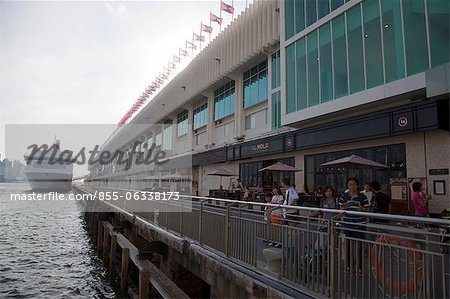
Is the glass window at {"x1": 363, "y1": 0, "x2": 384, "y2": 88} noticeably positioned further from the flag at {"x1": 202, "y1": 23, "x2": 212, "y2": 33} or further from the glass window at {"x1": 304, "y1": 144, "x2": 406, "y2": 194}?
the flag at {"x1": 202, "y1": 23, "x2": 212, "y2": 33}

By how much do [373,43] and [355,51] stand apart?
0.94 m

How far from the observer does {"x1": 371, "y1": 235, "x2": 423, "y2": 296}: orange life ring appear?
3.90m

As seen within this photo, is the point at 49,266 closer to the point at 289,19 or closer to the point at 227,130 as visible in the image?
the point at 289,19

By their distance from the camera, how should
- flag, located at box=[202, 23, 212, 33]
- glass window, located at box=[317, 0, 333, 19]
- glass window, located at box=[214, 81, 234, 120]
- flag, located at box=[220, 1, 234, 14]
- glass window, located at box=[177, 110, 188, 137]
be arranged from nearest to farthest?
1. glass window, located at box=[317, 0, 333, 19]
2. glass window, located at box=[214, 81, 234, 120]
3. flag, located at box=[220, 1, 234, 14]
4. flag, located at box=[202, 23, 212, 33]
5. glass window, located at box=[177, 110, 188, 137]

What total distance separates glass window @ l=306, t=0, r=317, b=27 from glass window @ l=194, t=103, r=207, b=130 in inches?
751

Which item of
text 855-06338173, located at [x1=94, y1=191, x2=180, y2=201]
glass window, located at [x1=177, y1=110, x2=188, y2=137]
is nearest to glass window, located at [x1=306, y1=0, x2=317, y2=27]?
text 855-06338173, located at [x1=94, y1=191, x2=180, y2=201]

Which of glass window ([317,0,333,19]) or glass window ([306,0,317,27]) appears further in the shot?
glass window ([306,0,317,27])

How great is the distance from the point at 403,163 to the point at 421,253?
11941 mm

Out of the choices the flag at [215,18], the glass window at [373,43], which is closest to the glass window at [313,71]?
the glass window at [373,43]

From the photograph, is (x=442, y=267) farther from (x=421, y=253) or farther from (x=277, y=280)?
(x=277, y=280)

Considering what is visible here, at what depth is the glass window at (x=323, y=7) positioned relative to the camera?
59.0ft

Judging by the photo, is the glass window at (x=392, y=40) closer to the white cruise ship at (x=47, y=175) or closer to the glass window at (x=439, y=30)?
the glass window at (x=439, y=30)

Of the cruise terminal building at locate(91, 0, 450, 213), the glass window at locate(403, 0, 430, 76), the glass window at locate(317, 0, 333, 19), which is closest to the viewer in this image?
the cruise terminal building at locate(91, 0, 450, 213)

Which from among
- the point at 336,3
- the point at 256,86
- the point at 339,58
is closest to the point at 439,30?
the point at 339,58
